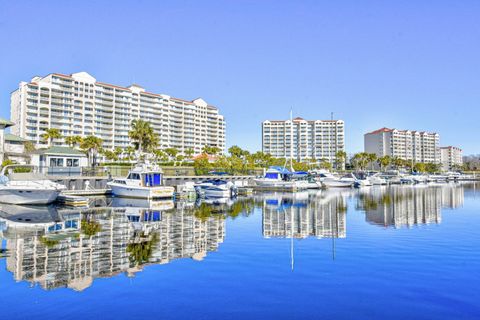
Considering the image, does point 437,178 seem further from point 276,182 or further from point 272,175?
point 276,182

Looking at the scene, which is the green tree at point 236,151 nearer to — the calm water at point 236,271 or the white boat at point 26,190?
the white boat at point 26,190

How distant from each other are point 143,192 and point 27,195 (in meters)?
11.8

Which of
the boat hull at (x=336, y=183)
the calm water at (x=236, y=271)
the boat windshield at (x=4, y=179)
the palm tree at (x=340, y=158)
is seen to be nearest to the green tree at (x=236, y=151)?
the boat hull at (x=336, y=183)

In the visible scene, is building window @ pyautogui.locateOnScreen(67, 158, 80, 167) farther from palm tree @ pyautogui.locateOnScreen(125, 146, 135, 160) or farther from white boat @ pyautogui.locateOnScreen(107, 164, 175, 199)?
palm tree @ pyautogui.locateOnScreen(125, 146, 135, 160)

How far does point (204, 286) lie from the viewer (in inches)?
430

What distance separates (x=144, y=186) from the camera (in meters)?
43.4

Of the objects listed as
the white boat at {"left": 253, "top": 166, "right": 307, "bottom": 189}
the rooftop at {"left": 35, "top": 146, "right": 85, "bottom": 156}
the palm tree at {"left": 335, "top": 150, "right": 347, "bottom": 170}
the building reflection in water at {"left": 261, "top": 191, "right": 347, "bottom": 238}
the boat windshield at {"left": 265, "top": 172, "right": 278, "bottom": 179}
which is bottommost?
the building reflection in water at {"left": 261, "top": 191, "right": 347, "bottom": 238}

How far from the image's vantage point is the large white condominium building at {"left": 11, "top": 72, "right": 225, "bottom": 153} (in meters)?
115

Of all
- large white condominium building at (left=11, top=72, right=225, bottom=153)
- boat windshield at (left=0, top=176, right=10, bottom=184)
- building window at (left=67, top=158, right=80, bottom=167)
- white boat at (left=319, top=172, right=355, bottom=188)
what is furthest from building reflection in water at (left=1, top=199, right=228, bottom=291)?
large white condominium building at (left=11, top=72, right=225, bottom=153)

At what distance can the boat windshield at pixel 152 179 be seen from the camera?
144 ft

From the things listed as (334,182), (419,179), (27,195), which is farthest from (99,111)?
(419,179)

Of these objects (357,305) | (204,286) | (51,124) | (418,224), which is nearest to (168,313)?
(204,286)

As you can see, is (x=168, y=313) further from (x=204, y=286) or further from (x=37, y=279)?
(x=37, y=279)

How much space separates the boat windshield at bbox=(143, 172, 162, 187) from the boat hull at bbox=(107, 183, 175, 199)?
56.0 inches
